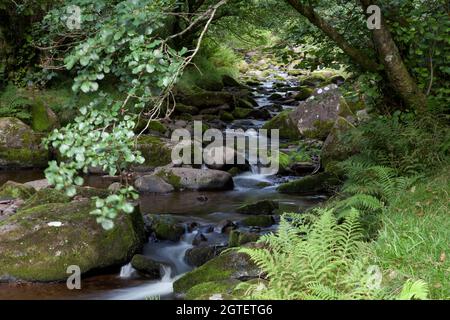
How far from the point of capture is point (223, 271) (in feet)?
21.3

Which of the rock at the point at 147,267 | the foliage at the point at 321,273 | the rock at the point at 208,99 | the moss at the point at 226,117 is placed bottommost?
the rock at the point at 147,267

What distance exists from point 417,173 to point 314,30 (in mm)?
3003

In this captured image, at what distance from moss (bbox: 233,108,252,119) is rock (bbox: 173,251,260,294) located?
13.0 meters

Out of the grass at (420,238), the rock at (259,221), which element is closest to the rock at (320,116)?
the rock at (259,221)

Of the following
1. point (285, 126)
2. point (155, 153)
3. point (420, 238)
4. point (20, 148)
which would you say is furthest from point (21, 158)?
point (420, 238)

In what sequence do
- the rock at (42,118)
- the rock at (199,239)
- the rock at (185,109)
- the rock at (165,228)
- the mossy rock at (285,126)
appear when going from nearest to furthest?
the rock at (199,239) < the rock at (165,228) < the rock at (42,118) < the mossy rock at (285,126) < the rock at (185,109)

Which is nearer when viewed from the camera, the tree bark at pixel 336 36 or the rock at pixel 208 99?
the tree bark at pixel 336 36

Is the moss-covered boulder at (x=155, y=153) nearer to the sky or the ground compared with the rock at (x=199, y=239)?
nearer to the sky

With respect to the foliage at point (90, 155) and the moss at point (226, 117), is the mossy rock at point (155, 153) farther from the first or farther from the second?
the foliage at point (90, 155)

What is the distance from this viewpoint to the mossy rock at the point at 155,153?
1388cm

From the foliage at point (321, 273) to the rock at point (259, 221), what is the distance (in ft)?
14.0

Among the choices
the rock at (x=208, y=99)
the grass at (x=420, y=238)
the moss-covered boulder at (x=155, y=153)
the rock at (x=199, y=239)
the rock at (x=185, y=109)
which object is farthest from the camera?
the rock at (x=208, y=99)
